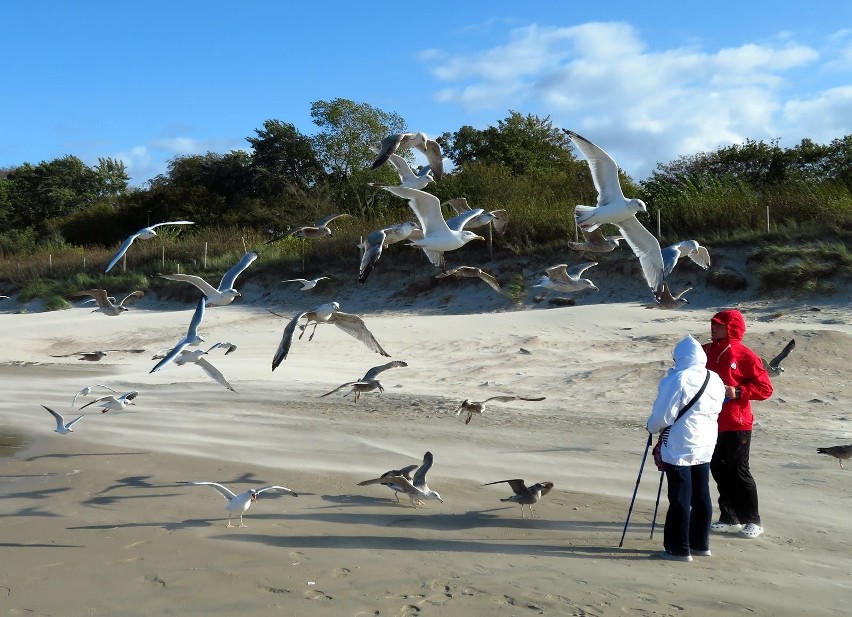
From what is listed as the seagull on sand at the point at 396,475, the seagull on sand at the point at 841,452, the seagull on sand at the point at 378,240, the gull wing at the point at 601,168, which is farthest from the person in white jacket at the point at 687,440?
the seagull on sand at the point at 378,240

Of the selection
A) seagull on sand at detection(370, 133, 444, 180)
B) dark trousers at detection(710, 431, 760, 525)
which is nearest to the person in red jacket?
dark trousers at detection(710, 431, 760, 525)

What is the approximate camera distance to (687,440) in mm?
6664

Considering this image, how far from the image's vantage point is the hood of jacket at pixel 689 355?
6.60m

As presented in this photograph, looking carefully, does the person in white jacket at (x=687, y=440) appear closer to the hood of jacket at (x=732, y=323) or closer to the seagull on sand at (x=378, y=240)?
the hood of jacket at (x=732, y=323)

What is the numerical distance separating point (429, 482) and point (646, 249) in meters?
3.57

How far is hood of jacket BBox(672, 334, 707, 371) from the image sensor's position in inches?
260

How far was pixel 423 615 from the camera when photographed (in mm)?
5988

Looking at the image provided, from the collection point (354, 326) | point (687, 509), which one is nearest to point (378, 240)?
point (354, 326)

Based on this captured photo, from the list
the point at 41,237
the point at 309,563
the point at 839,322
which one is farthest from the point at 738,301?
the point at 41,237

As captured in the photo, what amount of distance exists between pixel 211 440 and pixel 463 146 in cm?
3365

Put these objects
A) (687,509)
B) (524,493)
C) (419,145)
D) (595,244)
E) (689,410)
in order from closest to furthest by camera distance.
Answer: (689,410) → (687,509) → (524,493) → (419,145) → (595,244)

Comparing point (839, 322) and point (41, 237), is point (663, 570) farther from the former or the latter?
point (41, 237)

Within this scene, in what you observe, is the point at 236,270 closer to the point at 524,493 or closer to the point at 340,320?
the point at 340,320

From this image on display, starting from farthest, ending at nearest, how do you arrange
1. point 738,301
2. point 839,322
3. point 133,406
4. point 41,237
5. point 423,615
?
1. point 41,237
2. point 738,301
3. point 839,322
4. point 133,406
5. point 423,615
